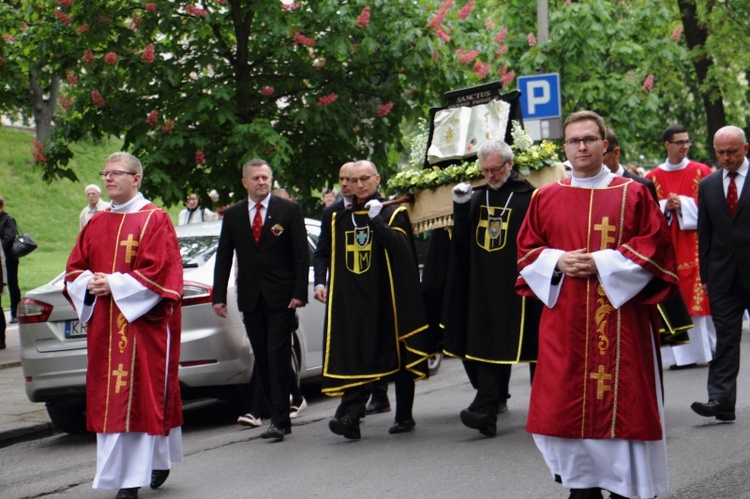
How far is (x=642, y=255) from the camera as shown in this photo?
5832 millimetres

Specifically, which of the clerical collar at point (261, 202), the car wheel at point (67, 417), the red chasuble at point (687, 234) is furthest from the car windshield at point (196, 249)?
the red chasuble at point (687, 234)

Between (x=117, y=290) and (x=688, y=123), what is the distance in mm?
32182

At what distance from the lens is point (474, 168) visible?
9125mm

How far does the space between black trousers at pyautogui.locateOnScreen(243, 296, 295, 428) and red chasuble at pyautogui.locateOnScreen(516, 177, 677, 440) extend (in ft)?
11.4

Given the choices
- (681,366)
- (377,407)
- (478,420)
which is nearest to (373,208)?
(478,420)

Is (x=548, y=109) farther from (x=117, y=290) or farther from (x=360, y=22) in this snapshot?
(x=117, y=290)

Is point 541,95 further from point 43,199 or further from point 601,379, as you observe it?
point 43,199

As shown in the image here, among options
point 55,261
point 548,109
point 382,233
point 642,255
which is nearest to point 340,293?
point 382,233

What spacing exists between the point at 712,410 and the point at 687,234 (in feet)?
12.8

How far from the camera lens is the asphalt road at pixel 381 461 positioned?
7145 millimetres

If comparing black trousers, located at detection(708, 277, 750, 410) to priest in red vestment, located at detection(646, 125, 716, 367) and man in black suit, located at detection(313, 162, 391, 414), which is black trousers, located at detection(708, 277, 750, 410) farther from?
priest in red vestment, located at detection(646, 125, 716, 367)

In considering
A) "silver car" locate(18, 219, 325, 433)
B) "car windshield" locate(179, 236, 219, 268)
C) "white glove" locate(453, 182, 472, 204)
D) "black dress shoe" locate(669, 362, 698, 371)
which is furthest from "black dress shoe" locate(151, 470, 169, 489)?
"black dress shoe" locate(669, 362, 698, 371)

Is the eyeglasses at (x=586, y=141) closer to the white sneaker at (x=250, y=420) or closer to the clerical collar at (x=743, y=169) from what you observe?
the clerical collar at (x=743, y=169)

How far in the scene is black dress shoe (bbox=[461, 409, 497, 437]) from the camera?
8609 mm
